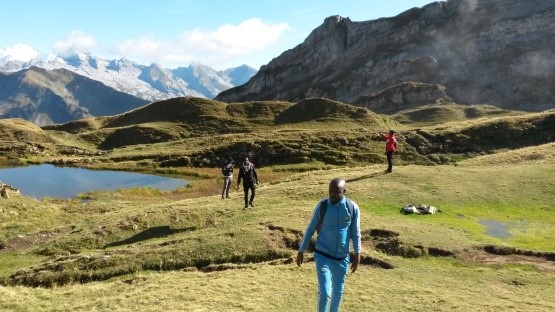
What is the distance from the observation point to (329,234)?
12055 millimetres

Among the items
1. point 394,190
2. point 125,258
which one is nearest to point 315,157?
point 394,190

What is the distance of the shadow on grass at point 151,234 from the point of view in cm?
2825

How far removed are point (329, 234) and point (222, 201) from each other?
25.2 meters

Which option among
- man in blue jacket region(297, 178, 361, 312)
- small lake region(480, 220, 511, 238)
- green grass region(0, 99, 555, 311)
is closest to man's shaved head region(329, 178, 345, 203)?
man in blue jacket region(297, 178, 361, 312)

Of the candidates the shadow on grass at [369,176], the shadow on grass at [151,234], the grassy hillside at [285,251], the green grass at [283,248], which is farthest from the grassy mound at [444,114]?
the shadow on grass at [151,234]

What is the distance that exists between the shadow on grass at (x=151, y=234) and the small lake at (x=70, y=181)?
105 ft

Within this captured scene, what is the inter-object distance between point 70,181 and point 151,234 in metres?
46.9

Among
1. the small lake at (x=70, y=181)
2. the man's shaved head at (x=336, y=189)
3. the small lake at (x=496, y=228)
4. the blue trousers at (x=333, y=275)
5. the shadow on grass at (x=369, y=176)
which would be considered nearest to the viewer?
the man's shaved head at (x=336, y=189)

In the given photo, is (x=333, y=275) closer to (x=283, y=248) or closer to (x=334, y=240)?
(x=334, y=240)

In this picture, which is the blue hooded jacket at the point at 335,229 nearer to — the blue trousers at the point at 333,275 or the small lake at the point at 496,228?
the blue trousers at the point at 333,275

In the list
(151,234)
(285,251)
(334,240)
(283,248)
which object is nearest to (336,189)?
(334,240)

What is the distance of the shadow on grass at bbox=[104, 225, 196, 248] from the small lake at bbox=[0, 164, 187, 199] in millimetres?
32073

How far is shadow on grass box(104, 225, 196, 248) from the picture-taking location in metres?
28.2

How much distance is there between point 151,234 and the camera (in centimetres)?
2922
